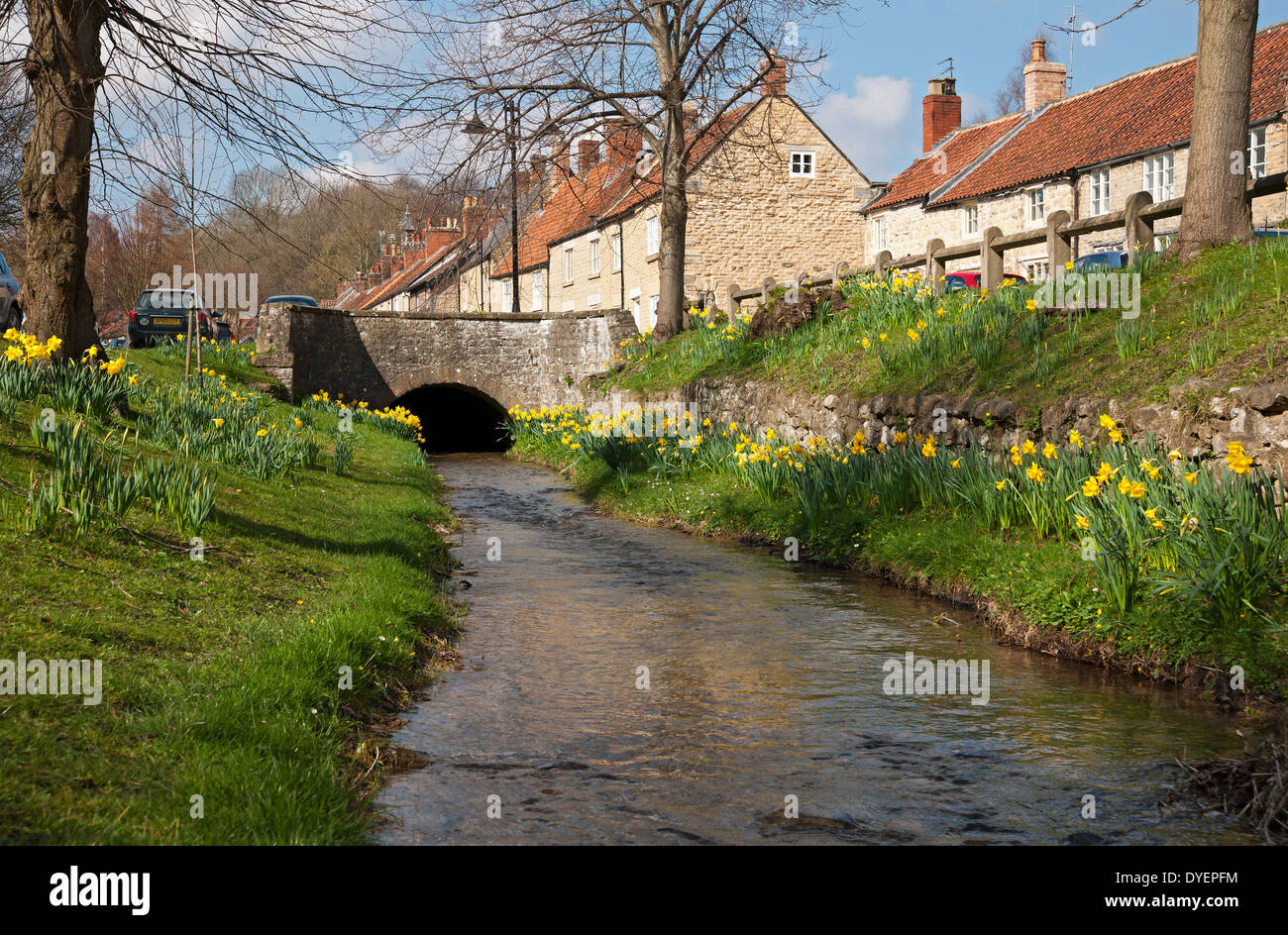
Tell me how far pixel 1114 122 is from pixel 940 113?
10306mm

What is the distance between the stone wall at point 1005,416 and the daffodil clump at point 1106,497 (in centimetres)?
16

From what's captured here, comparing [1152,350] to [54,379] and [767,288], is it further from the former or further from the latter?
[767,288]

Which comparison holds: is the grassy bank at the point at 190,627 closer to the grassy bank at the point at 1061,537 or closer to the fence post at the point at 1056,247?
the grassy bank at the point at 1061,537

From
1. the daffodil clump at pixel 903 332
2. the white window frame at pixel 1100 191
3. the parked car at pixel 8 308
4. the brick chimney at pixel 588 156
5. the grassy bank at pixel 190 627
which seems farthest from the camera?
the white window frame at pixel 1100 191

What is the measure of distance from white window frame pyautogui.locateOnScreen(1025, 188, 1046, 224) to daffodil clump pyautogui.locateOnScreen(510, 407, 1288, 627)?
58.2ft

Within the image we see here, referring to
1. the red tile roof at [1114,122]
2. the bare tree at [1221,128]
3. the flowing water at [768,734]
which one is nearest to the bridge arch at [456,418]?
the red tile roof at [1114,122]

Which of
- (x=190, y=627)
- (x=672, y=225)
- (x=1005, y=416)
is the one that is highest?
(x=672, y=225)

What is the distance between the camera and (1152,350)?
899 cm

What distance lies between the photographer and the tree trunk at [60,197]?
8086 mm

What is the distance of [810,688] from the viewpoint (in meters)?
6.01

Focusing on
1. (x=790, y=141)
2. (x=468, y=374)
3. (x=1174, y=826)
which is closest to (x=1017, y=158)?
(x=790, y=141)

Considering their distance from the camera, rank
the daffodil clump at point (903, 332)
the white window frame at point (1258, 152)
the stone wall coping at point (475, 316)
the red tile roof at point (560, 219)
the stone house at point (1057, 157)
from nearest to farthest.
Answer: the daffodil clump at point (903, 332) < the white window frame at point (1258, 152) < the stone house at point (1057, 157) < the stone wall coping at point (475, 316) < the red tile roof at point (560, 219)

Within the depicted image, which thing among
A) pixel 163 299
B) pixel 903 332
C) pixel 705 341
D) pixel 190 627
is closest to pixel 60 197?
pixel 190 627
